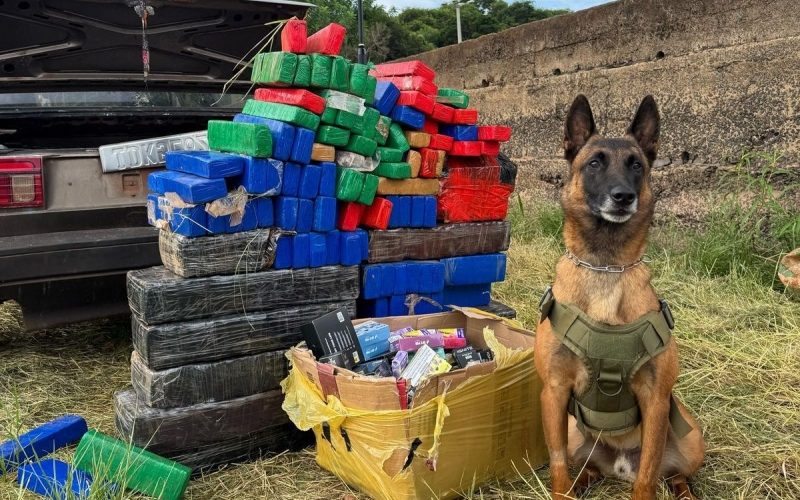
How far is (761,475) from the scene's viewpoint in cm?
258

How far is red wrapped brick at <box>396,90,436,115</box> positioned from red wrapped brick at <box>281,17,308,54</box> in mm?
520

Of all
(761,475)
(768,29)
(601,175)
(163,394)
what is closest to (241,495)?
(163,394)

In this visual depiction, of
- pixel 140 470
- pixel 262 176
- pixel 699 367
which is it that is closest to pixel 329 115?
pixel 262 176

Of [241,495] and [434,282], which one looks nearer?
[241,495]

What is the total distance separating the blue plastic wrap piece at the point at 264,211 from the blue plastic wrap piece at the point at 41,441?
121 centimetres

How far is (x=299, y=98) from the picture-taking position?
107 inches

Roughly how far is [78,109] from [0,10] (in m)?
0.75

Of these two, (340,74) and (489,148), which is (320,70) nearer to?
(340,74)

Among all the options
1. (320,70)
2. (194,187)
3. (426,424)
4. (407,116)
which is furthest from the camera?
(407,116)

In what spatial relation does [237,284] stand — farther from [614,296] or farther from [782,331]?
[782,331]

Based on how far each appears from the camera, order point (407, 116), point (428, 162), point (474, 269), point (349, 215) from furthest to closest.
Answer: point (474, 269) → point (428, 162) → point (407, 116) → point (349, 215)

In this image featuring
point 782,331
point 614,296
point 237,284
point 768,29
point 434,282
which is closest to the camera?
point 614,296

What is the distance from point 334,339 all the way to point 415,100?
1198mm

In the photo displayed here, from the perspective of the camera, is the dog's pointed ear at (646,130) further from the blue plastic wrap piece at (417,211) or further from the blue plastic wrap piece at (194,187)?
the blue plastic wrap piece at (194,187)
